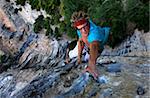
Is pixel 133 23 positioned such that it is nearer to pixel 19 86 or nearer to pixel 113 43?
pixel 113 43

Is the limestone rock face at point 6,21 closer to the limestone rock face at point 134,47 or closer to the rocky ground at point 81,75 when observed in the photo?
the rocky ground at point 81,75

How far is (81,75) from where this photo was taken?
11961 millimetres

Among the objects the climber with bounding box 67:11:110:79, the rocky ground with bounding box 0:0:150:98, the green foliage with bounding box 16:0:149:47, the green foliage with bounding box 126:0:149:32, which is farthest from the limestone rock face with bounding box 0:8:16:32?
the climber with bounding box 67:11:110:79

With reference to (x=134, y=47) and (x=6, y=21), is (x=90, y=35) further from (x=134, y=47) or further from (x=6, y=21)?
(x=6, y=21)

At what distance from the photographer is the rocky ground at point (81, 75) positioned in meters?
11.0

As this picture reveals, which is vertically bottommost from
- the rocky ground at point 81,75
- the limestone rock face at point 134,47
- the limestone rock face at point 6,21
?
the rocky ground at point 81,75

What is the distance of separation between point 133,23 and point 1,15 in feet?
38.6

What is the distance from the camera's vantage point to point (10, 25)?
2391 centimetres

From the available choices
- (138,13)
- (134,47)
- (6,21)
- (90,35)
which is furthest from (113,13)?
(6,21)

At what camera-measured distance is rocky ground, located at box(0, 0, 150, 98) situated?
1096 cm

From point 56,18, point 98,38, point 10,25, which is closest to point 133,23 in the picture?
point 98,38

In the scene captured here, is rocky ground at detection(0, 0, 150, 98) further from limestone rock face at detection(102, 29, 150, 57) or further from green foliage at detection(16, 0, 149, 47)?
green foliage at detection(16, 0, 149, 47)

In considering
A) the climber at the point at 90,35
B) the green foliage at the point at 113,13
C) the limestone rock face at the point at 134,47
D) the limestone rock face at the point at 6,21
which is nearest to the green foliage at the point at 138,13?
the green foliage at the point at 113,13

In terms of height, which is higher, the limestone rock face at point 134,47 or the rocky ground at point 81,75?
the limestone rock face at point 134,47
